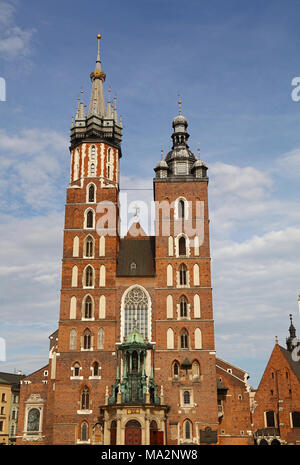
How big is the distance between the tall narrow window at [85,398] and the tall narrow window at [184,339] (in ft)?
29.7

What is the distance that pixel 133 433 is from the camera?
132 ft

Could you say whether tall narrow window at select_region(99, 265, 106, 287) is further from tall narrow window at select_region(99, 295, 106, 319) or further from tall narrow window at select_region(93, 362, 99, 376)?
tall narrow window at select_region(93, 362, 99, 376)

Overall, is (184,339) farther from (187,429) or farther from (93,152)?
(93,152)

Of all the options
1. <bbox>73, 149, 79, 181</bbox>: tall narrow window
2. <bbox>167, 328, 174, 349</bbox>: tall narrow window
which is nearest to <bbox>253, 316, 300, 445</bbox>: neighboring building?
<bbox>167, 328, 174, 349</bbox>: tall narrow window

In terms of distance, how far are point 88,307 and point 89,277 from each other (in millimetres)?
2856

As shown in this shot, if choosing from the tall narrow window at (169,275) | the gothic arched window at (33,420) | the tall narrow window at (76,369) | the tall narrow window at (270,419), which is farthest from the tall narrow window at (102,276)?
the tall narrow window at (270,419)

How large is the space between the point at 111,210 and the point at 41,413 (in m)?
20.3

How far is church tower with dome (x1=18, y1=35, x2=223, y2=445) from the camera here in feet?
140

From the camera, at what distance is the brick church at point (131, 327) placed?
140ft

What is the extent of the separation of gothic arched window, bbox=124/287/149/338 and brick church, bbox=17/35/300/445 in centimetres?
9

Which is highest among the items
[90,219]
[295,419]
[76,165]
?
[76,165]

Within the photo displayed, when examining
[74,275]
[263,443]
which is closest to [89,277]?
[74,275]
